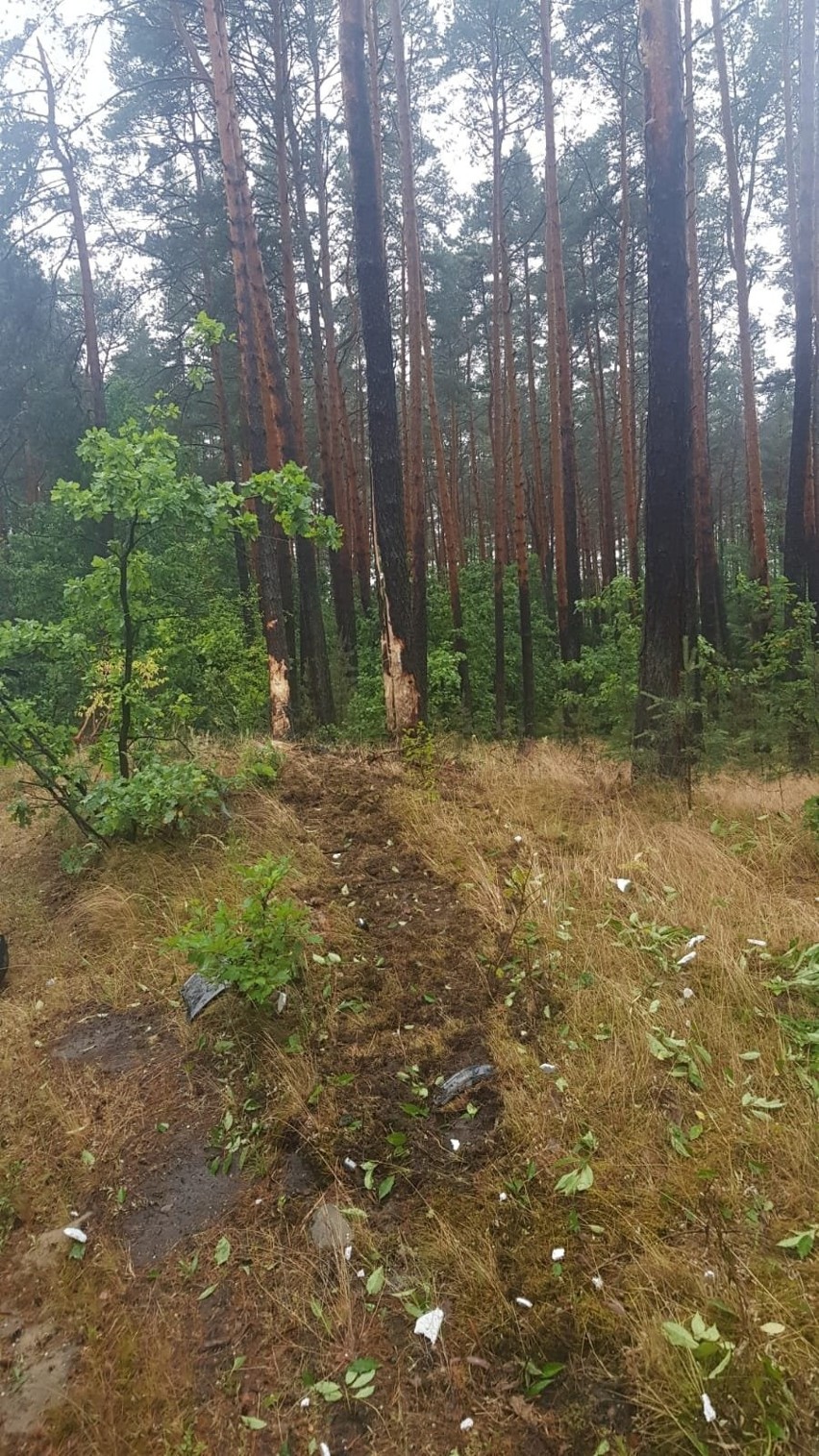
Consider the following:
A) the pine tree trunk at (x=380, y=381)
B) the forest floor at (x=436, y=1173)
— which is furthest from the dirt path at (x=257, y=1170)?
the pine tree trunk at (x=380, y=381)

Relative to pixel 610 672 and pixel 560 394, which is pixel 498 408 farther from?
pixel 610 672

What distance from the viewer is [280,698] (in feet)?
29.0

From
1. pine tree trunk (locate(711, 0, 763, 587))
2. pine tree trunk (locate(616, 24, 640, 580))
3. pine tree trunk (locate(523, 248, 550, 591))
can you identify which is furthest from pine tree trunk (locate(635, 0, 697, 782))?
pine tree trunk (locate(523, 248, 550, 591))

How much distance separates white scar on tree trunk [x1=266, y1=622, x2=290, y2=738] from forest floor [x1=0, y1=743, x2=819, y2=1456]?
459cm

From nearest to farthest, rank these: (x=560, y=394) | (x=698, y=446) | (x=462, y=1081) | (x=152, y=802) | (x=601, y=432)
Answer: (x=462, y=1081) → (x=152, y=802) → (x=698, y=446) → (x=560, y=394) → (x=601, y=432)

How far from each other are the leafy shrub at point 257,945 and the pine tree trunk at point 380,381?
344 centimetres

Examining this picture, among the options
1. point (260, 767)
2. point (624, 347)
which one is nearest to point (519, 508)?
point (624, 347)

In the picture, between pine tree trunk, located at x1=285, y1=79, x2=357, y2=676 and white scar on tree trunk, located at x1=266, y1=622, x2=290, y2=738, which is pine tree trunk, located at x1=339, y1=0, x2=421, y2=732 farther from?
pine tree trunk, located at x1=285, y1=79, x2=357, y2=676

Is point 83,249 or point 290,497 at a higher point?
point 83,249

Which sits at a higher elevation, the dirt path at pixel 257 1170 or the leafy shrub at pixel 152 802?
the leafy shrub at pixel 152 802

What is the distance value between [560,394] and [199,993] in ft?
39.8

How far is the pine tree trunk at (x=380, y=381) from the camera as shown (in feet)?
19.8

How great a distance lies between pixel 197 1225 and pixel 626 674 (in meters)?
10.8

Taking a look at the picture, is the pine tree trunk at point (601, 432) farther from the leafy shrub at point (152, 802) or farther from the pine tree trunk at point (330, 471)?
the leafy shrub at point (152, 802)
